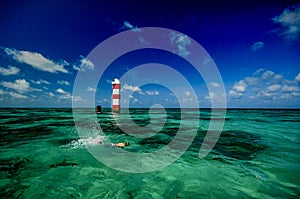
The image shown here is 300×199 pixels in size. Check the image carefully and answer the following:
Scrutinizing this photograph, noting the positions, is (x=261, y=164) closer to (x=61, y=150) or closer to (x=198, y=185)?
(x=198, y=185)

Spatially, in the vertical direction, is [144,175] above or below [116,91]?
below

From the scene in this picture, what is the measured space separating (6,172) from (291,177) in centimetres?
696

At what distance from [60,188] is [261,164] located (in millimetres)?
5430

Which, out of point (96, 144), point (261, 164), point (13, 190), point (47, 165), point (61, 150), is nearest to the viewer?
point (13, 190)

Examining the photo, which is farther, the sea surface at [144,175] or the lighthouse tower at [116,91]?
the lighthouse tower at [116,91]

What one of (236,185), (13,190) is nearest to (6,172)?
(13,190)

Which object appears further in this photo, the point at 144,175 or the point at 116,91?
the point at 116,91

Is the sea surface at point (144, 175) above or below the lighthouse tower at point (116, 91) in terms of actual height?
below

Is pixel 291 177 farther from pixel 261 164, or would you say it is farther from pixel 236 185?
pixel 236 185

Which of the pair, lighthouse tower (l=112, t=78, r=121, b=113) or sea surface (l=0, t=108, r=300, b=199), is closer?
sea surface (l=0, t=108, r=300, b=199)

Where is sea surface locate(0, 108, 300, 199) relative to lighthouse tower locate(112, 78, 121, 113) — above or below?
below

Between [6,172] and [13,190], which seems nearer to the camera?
[13,190]

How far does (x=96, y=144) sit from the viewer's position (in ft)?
22.0

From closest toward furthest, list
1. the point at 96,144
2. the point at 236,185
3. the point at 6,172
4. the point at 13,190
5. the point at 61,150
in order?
the point at 13,190 < the point at 236,185 < the point at 6,172 < the point at 61,150 < the point at 96,144
